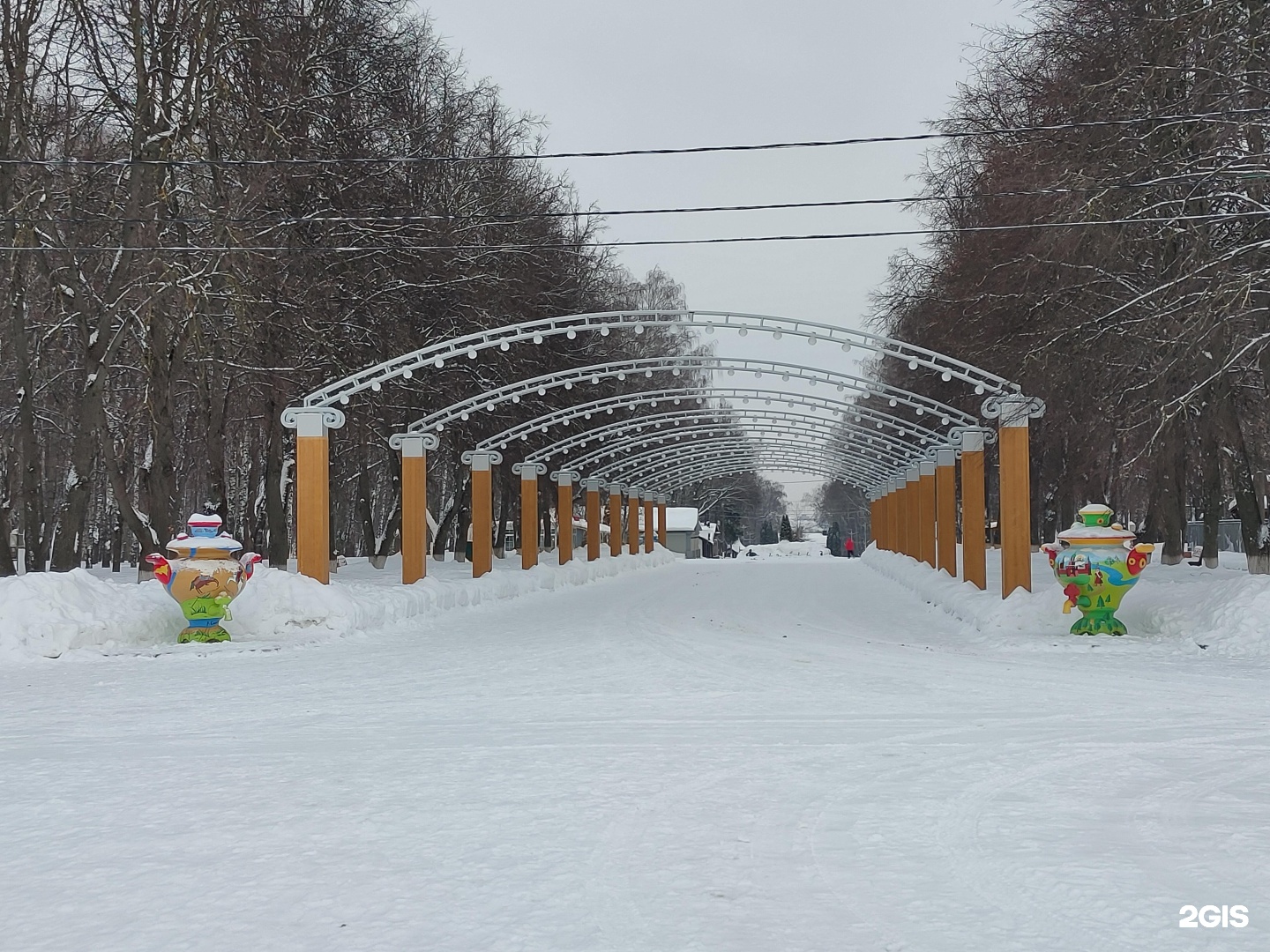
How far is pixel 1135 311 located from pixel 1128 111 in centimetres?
264

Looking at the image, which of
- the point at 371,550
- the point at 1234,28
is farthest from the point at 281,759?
the point at 371,550

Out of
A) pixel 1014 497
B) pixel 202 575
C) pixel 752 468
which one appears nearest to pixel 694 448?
pixel 752 468

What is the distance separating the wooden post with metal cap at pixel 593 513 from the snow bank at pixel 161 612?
17.2 metres

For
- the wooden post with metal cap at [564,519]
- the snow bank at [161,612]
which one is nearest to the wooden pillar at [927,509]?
the wooden post with metal cap at [564,519]

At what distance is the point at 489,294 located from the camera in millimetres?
27594

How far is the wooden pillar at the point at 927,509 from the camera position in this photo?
31.7 m

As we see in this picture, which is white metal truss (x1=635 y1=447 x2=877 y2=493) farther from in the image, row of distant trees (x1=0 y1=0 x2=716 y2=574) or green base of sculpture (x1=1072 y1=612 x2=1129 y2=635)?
green base of sculpture (x1=1072 y1=612 x2=1129 y2=635)

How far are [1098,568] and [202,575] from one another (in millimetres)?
10377

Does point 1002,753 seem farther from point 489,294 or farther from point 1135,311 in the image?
point 489,294

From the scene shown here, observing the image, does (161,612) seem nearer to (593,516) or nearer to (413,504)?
(413,504)

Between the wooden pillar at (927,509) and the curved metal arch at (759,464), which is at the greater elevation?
the curved metal arch at (759,464)

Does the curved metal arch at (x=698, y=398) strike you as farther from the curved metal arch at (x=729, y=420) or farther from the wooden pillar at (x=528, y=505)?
the wooden pillar at (x=528, y=505)

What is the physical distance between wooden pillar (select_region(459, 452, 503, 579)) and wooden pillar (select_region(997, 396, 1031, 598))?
12358 mm

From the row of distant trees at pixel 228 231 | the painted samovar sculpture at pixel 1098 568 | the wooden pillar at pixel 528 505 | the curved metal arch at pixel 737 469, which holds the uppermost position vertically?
the row of distant trees at pixel 228 231
